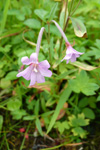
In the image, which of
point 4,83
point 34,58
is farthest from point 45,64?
point 4,83

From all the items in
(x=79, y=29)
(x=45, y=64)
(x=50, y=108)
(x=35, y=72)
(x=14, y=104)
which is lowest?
(x=50, y=108)

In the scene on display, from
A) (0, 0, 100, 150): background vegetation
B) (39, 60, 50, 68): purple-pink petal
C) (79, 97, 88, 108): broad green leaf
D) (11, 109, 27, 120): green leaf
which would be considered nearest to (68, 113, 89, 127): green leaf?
(0, 0, 100, 150): background vegetation

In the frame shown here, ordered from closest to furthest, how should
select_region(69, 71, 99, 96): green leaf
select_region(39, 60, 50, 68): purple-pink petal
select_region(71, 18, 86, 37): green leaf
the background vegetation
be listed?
select_region(39, 60, 50, 68): purple-pink petal, select_region(71, 18, 86, 37): green leaf, select_region(69, 71, 99, 96): green leaf, the background vegetation

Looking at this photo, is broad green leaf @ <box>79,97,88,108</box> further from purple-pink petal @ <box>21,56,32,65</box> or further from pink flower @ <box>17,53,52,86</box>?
purple-pink petal @ <box>21,56,32,65</box>

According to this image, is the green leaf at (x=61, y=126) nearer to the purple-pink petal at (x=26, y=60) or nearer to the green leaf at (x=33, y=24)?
the purple-pink petal at (x=26, y=60)

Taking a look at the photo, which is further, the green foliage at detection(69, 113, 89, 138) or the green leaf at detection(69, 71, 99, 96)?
the green foliage at detection(69, 113, 89, 138)

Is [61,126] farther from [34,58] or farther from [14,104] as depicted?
[34,58]

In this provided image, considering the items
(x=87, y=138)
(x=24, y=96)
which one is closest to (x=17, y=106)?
(x=24, y=96)

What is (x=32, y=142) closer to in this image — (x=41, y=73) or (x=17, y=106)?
(x=17, y=106)

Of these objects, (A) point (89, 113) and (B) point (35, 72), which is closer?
(B) point (35, 72)
